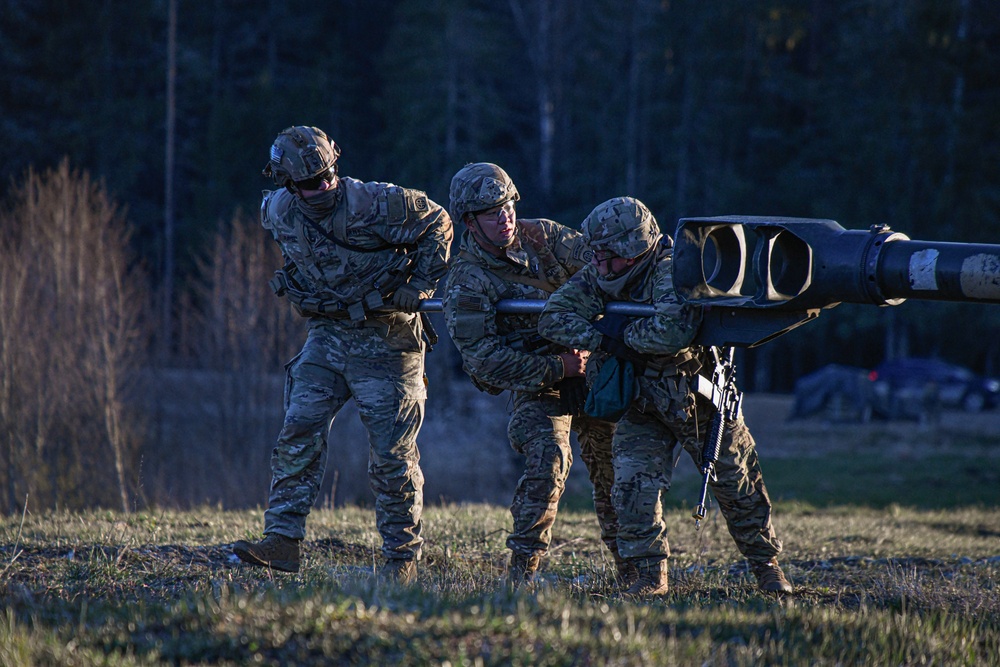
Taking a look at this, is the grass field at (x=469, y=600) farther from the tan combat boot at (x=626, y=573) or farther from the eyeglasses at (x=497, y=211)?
the eyeglasses at (x=497, y=211)

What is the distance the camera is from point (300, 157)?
260 inches

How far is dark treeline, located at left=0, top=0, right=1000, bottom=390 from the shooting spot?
38.7 metres

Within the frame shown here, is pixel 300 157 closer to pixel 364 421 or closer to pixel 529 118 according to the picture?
pixel 364 421

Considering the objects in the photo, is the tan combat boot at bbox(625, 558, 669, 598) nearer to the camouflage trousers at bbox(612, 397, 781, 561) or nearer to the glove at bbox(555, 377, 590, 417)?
the camouflage trousers at bbox(612, 397, 781, 561)

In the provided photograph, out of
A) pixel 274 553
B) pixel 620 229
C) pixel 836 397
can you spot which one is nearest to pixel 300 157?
pixel 620 229

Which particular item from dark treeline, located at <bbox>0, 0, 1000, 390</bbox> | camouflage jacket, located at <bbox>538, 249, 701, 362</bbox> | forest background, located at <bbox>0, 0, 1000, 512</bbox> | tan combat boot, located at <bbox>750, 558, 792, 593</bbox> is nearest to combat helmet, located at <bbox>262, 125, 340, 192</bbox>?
camouflage jacket, located at <bbox>538, 249, 701, 362</bbox>

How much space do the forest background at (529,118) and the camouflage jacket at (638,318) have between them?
64.2 ft

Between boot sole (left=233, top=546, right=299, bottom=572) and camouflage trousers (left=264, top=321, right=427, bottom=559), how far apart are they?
0.16 m

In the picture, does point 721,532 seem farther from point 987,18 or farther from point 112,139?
point 112,139

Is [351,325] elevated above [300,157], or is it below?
below

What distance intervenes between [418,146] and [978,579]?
1511 inches

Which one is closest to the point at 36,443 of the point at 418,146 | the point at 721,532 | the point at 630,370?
the point at 721,532

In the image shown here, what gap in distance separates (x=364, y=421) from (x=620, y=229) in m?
1.95

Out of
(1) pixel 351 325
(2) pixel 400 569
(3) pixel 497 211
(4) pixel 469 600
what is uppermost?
(3) pixel 497 211
